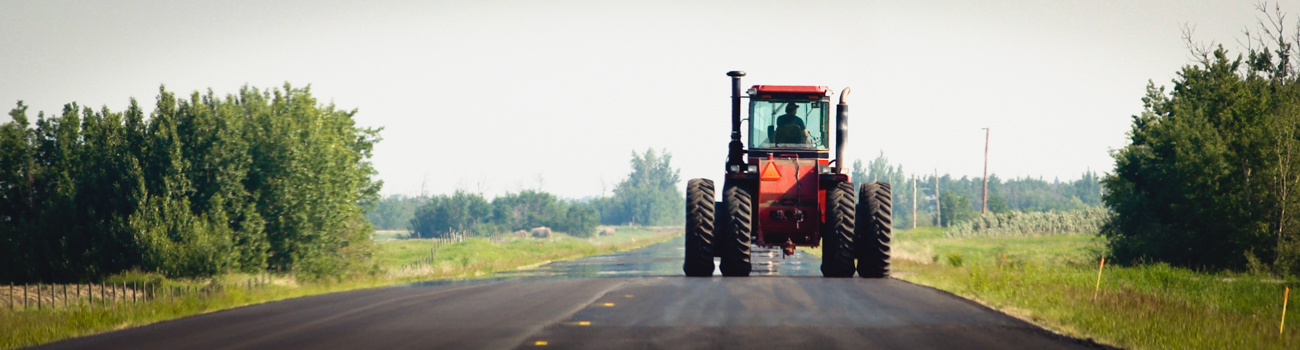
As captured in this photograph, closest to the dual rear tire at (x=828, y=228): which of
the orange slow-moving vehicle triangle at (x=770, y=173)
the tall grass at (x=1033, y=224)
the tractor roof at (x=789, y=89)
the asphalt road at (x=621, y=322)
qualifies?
the orange slow-moving vehicle triangle at (x=770, y=173)

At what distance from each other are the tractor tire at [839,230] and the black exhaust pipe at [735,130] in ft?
6.77

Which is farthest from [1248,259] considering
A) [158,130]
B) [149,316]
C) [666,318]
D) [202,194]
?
[158,130]

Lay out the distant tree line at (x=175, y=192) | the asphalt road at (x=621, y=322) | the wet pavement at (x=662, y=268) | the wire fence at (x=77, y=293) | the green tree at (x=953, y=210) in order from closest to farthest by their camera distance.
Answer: the asphalt road at (x=621, y=322)
the wire fence at (x=77, y=293)
the wet pavement at (x=662, y=268)
the distant tree line at (x=175, y=192)
the green tree at (x=953, y=210)

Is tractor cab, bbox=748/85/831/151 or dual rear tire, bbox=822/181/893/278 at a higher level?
tractor cab, bbox=748/85/831/151

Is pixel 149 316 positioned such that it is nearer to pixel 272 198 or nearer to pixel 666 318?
pixel 666 318

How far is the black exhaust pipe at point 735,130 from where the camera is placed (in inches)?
795

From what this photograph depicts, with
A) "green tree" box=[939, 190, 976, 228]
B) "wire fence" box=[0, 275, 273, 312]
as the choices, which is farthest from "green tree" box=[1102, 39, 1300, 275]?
"green tree" box=[939, 190, 976, 228]

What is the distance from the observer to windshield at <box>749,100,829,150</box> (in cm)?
2055

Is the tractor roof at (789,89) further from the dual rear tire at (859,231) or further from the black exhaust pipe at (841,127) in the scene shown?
the dual rear tire at (859,231)

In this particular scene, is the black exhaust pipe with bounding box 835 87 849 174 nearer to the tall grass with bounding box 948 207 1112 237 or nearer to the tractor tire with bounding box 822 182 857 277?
the tractor tire with bounding box 822 182 857 277

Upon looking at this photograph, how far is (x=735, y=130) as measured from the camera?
2062cm

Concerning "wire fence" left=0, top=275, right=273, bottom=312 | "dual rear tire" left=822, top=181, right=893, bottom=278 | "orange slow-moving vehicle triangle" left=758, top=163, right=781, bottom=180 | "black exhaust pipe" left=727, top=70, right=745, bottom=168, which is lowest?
"wire fence" left=0, top=275, right=273, bottom=312

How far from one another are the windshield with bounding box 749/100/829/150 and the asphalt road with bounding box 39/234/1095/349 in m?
3.18

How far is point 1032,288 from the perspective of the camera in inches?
720
